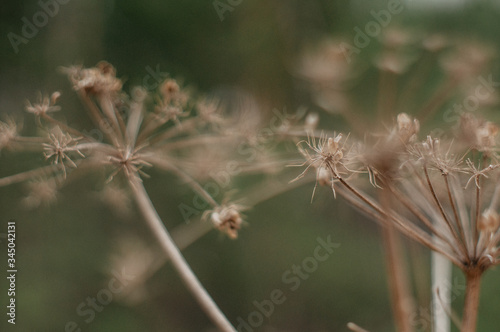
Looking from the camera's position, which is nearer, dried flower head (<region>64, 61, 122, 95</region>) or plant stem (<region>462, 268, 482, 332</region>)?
plant stem (<region>462, 268, 482, 332</region>)

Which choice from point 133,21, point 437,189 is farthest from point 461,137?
point 133,21

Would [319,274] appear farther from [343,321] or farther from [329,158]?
[329,158]

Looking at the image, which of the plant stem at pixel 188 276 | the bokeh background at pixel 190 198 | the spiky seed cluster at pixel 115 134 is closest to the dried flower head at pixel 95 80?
the spiky seed cluster at pixel 115 134

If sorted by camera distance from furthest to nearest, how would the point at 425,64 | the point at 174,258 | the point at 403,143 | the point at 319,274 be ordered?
the point at 319,274 < the point at 425,64 < the point at 174,258 < the point at 403,143

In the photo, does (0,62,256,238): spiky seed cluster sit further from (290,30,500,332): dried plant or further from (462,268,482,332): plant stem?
(462,268,482,332): plant stem

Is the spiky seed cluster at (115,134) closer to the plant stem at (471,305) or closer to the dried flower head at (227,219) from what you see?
the dried flower head at (227,219)

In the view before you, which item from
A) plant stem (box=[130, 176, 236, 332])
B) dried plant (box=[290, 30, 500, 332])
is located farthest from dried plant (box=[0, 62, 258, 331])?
dried plant (box=[290, 30, 500, 332])

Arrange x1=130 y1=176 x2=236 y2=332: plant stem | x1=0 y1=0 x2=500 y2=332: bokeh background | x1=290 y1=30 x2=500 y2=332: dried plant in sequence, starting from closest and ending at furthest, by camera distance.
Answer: x1=290 y1=30 x2=500 y2=332: dried plant → x1=130 y1=176 x2=236 y2=332: plant stem → x1=0 y1=0 x2=500 y2=332: bokeh background

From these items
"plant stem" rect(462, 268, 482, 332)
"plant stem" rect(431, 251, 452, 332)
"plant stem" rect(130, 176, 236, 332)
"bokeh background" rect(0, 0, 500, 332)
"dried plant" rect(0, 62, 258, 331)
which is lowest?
"plant stem" rect(462, 268, 482, 332)
